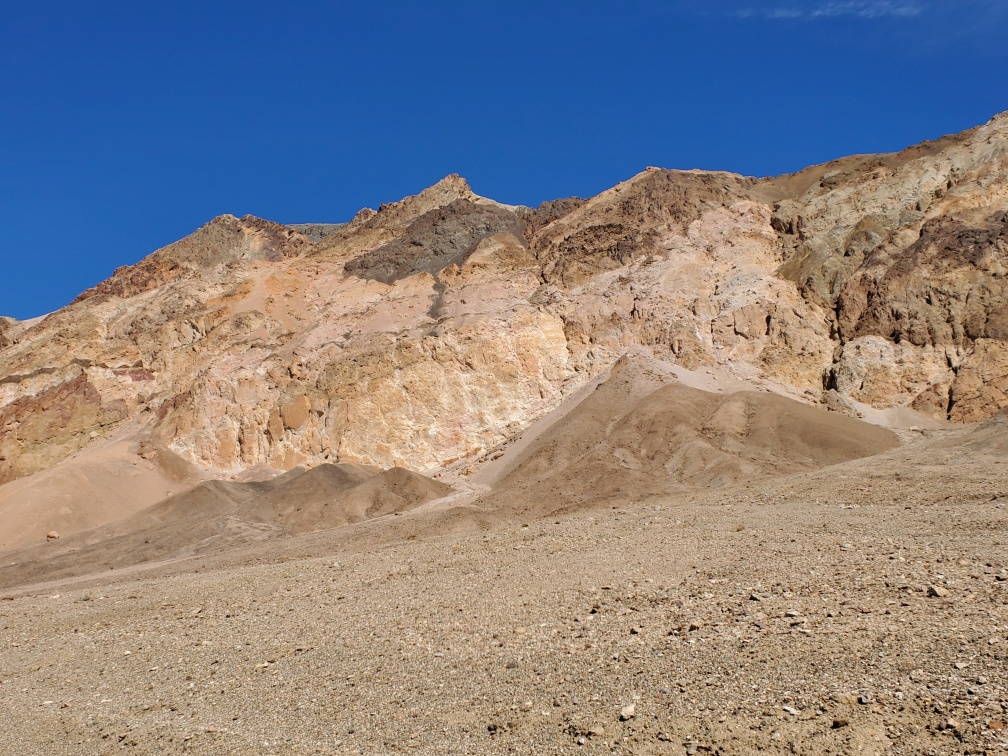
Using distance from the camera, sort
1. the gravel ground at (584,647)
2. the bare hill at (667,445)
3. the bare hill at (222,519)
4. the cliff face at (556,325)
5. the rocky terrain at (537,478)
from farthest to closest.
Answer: the cliff face at (556,325)
the bare hill at (222,519)
the bare hill at (667,445)
the rocky terrain at (537,478)
the gravel ground at (584,647)

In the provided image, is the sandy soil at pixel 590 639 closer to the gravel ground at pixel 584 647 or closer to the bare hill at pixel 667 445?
the gravel ground at pixel 584 647

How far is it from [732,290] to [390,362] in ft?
64.1

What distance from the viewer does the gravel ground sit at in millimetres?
7664

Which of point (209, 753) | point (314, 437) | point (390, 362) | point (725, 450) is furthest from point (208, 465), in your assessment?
point (209, 753)

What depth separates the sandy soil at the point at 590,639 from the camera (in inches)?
304

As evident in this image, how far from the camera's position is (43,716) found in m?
10.7

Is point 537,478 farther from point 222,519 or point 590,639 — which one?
point 590,639

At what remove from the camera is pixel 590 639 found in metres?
10.6

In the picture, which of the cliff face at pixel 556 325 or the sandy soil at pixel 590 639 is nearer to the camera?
the sandy soil at pixel 590 639

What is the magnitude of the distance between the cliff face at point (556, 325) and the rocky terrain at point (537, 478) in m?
0.21

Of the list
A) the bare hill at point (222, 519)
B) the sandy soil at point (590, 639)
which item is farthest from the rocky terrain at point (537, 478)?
the bare hill at point (222, 519)

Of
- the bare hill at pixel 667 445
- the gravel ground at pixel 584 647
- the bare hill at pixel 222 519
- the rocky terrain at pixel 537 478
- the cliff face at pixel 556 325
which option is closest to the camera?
the gravel ground at pixel 584 647

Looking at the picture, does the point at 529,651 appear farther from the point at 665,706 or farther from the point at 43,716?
the point at 43,716

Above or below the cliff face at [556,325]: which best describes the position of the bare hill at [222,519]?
below
